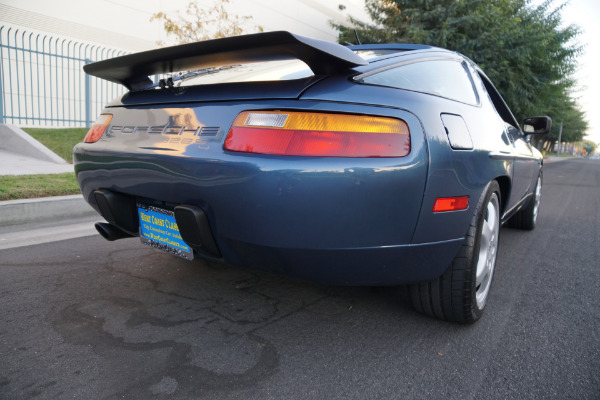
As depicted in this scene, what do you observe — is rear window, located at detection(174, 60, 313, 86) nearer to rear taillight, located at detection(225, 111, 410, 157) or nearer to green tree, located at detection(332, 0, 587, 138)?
rear taillight, located at detection(225, 111, 410, 157)

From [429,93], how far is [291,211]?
Answer: 89 centimetres

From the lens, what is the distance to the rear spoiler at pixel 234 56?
5.32ft

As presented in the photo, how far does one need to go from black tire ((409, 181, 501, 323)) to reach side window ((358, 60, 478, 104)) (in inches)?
21.2

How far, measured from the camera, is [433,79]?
2.18m

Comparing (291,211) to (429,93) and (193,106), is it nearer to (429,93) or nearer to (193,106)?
(193,106)

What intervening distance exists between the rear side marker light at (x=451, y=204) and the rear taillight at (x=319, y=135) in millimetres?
279

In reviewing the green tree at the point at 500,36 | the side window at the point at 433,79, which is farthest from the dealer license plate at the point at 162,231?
the green tree at the point at 500,36

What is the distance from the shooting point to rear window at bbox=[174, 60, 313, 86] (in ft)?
6.15

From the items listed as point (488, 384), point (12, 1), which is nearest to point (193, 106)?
point (488, 384)

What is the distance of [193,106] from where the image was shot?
1.86 meters

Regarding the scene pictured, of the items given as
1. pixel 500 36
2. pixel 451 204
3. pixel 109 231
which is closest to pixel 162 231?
pixel 109 231

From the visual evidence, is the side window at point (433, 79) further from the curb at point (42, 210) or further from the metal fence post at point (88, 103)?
the metal fence post at point (88, 103)

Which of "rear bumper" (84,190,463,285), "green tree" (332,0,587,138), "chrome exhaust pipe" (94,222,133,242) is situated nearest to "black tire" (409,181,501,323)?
"rear bumper" (84,190,463,285)

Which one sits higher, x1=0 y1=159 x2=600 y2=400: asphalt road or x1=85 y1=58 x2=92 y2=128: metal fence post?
x1=85 y1=58 x2=92 y2=128: metal fence post
